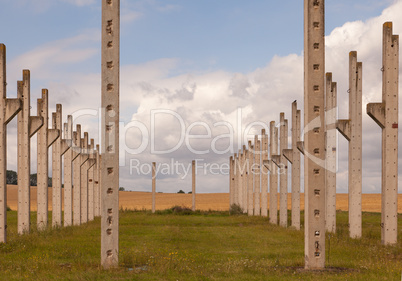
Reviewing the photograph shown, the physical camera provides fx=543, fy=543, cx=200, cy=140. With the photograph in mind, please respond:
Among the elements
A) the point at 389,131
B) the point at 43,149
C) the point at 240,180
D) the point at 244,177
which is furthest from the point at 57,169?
the point at 240,180

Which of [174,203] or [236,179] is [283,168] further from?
[174,203]

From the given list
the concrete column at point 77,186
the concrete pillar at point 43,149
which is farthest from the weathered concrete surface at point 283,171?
the concrete pillar at point 43,149

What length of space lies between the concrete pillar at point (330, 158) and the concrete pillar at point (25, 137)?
485 inches

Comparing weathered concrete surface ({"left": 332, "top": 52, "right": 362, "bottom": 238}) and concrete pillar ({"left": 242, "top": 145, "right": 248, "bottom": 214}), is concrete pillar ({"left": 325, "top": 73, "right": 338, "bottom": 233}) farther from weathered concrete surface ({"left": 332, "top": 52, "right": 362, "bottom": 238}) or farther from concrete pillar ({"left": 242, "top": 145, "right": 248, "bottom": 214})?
concrete pillar ({"left": 242, "top": 145, "right": 248, "bottom": 214})

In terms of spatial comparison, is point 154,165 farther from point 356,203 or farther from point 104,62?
point 104,62

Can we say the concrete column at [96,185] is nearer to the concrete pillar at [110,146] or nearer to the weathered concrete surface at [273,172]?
the weathered concrete surface at [273,172]

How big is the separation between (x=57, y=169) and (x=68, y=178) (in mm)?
3111

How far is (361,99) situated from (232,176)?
1580 inches

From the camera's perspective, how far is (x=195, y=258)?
628 inches

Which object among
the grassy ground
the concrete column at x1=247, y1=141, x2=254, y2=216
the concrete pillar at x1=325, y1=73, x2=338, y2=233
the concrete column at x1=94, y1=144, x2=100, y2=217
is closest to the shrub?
the concrete column at x1=247, y1=141, x2=254, y2=216

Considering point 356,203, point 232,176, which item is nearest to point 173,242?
point 356,203

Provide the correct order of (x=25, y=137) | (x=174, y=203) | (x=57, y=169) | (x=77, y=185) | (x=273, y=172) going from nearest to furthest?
(x=25, y=137) → (x=57, y=169) → (x=273, y=172) → (x=77, y=185) → (x=174, y=203)

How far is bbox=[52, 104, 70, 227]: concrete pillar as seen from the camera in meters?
27.9

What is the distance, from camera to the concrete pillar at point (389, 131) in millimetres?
19453
